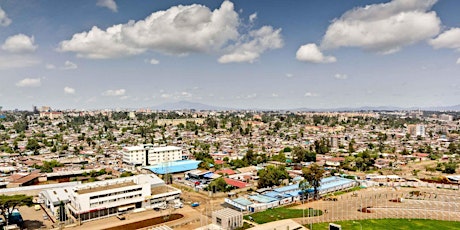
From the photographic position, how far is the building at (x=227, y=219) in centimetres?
2688

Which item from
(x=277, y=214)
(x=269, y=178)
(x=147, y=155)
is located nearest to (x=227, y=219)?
(x=277, y=214)

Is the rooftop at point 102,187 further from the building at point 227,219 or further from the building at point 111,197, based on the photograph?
the building at point 227,219

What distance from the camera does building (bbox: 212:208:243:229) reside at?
2688 centimetres

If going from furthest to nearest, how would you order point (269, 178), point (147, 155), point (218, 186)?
point (147, 155), point (269, 178), point (218, 186)

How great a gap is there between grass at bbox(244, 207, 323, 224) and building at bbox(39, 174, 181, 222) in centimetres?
916

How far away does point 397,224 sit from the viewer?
96.0 feet

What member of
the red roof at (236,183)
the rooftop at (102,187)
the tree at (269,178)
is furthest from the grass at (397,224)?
the rooftop at (102,187)

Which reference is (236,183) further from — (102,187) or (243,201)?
(102,187)

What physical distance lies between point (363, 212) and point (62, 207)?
91.7 feet

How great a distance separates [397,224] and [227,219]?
15.1 metres

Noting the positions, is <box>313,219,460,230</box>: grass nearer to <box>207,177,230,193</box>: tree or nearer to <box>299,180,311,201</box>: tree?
<box>299,180,311,201</box>: tree

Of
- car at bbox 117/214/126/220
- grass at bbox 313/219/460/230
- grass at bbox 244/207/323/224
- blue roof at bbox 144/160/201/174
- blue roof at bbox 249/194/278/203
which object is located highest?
blue roof at bbox 144/160/201/174

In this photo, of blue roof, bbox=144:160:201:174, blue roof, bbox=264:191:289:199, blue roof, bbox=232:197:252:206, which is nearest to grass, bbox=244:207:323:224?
blue roof, bbox=232:197:252:206

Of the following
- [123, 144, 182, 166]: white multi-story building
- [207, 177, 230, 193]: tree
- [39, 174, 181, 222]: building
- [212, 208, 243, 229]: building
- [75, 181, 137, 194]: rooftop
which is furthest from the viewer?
[123, 144, 182, 166]: white multi-story building
